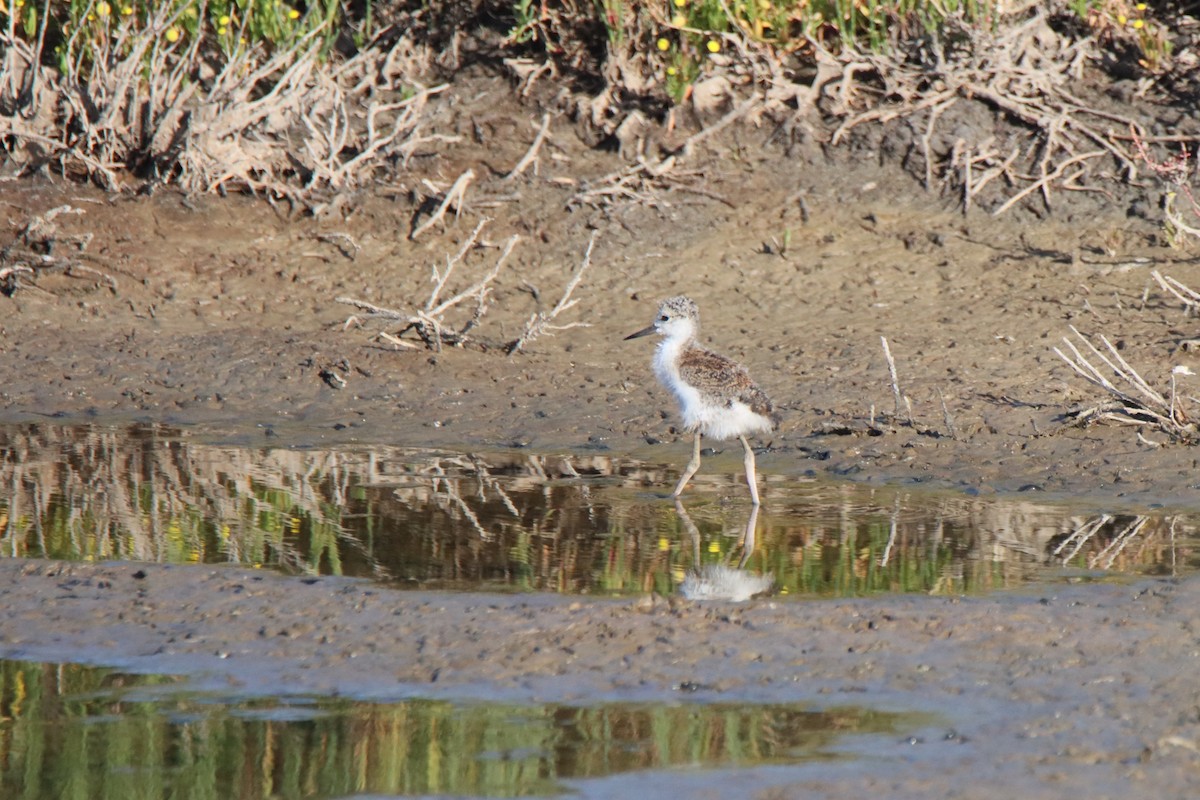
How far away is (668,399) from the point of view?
804 cm

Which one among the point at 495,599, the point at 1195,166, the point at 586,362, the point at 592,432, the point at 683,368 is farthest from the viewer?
the point at 1195,166

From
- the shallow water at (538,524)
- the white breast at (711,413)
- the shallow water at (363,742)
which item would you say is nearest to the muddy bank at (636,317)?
the shallow water at (538,524)

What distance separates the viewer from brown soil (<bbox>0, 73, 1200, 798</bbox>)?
439cm

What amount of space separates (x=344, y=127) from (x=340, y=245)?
739 millimetres

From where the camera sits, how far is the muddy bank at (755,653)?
12.6 ft

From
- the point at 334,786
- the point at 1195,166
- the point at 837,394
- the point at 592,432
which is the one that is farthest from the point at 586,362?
the point at 334,786

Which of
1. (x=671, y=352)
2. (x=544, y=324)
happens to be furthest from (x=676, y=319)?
(x=544, y=324)

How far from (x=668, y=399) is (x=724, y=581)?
2.72 meters

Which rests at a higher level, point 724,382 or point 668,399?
point 724,382

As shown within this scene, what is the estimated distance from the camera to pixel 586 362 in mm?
8516

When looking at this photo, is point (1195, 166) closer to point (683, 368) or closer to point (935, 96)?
point (935, 96)

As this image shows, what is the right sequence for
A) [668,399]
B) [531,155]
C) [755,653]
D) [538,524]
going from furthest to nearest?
[531,155], [668,399], [538,524], [755,653]

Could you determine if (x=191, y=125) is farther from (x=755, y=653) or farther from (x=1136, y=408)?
(x=755, y=653)

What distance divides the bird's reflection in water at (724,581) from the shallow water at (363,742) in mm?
1000
